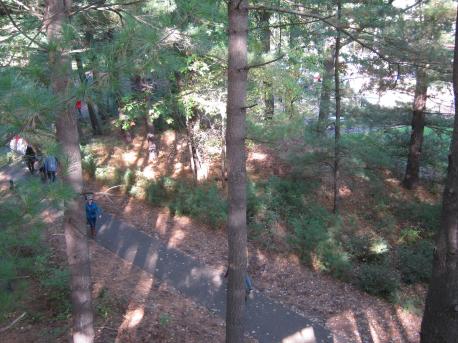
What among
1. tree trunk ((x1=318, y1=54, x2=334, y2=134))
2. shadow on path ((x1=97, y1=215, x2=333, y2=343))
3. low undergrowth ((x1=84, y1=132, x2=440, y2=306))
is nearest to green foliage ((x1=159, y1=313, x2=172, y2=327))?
shadow on path ((x1=97, y1=215, x2=333, y2=343))

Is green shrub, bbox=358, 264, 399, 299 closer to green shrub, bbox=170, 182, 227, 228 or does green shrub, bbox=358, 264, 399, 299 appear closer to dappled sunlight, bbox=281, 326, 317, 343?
dappled sunlight, bbox=281, 326, 317, 343

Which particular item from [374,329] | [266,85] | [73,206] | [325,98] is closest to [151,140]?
[266,85]

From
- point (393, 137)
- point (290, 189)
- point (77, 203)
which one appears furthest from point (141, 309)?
point (393, 137)

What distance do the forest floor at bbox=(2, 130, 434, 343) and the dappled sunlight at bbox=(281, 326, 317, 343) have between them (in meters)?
0.67

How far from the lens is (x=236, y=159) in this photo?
574 centimetres

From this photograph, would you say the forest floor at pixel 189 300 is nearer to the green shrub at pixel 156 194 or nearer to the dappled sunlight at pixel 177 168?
the green shrub at pixel 156 194

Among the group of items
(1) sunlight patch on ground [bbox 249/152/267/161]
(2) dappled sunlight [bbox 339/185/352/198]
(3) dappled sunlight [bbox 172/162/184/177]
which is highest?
(3) dappled sunlight [bbox 172/162/184/177]

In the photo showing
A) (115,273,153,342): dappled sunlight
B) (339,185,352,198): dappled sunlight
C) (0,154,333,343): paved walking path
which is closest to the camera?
(115,273,153,342): dappled sunlight

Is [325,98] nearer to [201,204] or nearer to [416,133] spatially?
[416,133]

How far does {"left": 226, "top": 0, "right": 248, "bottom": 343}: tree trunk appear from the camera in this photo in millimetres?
5348

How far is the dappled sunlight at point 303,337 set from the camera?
8812 mm

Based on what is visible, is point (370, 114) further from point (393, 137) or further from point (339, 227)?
point (339, 227)

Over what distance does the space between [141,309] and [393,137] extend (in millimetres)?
12637

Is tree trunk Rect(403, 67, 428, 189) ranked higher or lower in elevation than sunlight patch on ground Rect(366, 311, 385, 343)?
higher
